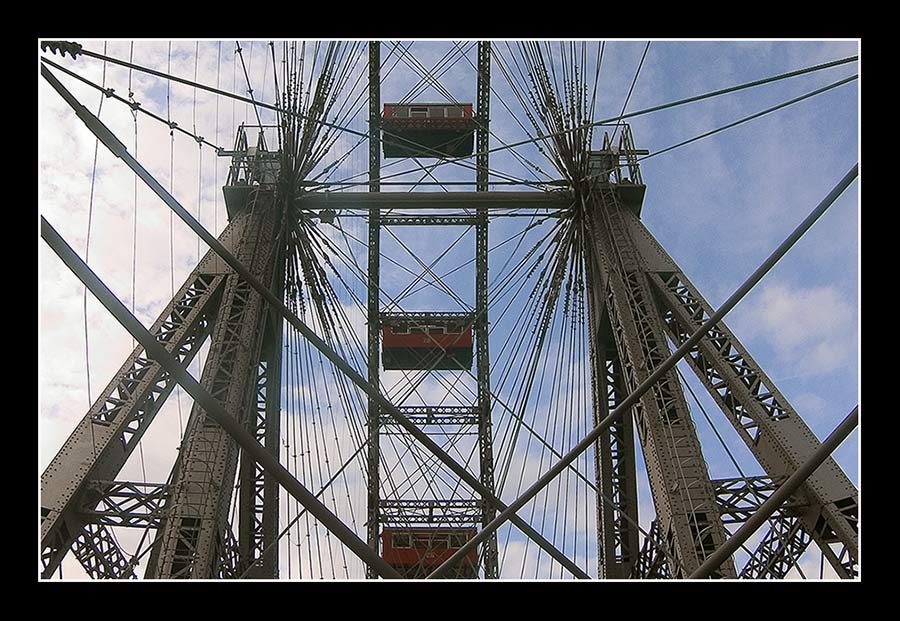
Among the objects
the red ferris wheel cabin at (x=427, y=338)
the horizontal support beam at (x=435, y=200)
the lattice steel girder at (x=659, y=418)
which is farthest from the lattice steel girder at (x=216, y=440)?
the red ferris wheel cabin at (x=427, y=338)

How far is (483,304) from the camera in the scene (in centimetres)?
2297

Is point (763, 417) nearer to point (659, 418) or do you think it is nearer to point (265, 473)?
point (659, 418)

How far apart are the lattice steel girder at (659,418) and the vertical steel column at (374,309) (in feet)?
29.5

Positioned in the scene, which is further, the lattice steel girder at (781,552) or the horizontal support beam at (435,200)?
the horizontal support beam at (435,200)

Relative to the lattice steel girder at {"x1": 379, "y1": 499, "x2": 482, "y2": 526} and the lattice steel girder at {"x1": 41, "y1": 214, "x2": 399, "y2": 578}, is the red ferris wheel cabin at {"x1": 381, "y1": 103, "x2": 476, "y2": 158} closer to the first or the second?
the lattice steel girder at {"x1": 379, "y1": 499, "x2": 482, "y2": 526}

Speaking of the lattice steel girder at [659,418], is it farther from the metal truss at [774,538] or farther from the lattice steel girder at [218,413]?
the lattice steel girder at [218,413]

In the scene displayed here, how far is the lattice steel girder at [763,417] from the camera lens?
384 inches

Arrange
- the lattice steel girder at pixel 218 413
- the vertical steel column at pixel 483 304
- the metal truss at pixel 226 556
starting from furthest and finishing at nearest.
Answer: the vertical steel column at pixel 483 304
the metal truss at pixel 226 556
the lattice steel girder at pixel 218 413

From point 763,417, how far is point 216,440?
247 inches

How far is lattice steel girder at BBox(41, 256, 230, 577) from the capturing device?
9422mm

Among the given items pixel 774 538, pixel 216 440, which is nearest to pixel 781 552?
pixel 774 538

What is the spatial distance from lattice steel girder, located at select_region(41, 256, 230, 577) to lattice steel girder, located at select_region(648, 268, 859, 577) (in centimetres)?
632

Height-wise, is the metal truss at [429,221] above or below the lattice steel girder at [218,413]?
above
